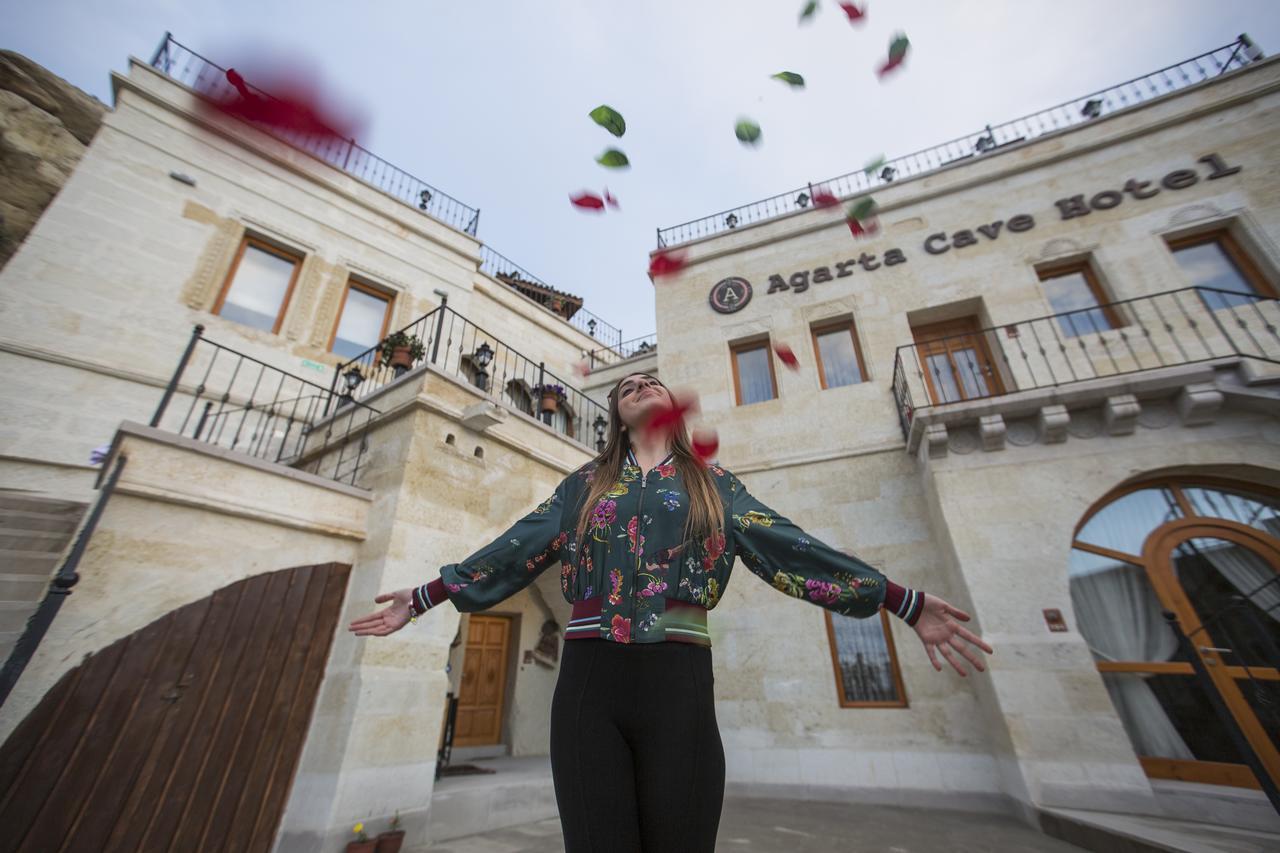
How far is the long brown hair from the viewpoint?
1.45 meters

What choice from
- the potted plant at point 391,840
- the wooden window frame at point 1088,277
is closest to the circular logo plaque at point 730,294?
the wooden window frame at point 1088,277

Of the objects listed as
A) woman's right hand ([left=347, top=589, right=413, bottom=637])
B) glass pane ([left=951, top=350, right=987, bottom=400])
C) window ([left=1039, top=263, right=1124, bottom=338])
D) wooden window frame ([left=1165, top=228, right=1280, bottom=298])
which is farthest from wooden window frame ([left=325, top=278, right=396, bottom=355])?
wooden window frame ([left=1165, top=228, right=1280, bottom=298])

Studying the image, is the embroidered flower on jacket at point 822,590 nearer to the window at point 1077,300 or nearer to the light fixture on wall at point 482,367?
the light fixture on wall at point 482,367

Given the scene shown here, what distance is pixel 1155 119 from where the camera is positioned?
22.7 ft

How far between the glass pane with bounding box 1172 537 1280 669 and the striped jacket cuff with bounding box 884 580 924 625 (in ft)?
17.3

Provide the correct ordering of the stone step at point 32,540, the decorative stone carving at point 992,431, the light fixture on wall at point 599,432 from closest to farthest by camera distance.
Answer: the stone step at point 32,540, the decorative stone carving at point 992,431, the light fixture on wall at point 599,432

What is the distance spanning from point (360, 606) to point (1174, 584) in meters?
7.80

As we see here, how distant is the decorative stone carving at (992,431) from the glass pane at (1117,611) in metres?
1.30

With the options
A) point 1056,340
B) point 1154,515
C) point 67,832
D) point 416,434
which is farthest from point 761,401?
point 67,832

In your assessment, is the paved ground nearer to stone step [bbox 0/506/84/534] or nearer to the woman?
the woman

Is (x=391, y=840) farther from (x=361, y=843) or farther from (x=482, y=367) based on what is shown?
(x=482, y=367)

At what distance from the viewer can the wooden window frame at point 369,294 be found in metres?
7.80

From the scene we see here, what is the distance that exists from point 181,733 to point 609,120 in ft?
16.3

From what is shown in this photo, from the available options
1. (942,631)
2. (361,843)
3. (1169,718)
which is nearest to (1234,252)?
(1169,718)
